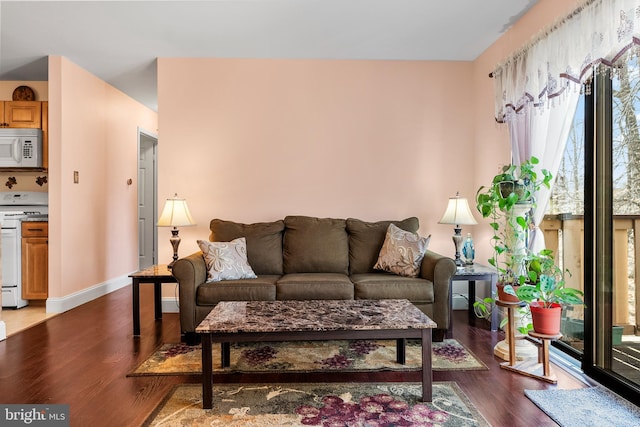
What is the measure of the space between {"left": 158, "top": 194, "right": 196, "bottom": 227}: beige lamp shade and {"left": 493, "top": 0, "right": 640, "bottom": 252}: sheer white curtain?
2.92 meters

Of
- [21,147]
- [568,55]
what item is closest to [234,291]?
[568,55]

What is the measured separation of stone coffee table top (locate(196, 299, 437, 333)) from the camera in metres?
2.17

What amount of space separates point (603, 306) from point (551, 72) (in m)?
1.58

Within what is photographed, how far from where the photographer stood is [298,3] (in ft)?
10.2

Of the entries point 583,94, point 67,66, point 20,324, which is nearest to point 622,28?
point 583,94

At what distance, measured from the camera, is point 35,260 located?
14.5 ft

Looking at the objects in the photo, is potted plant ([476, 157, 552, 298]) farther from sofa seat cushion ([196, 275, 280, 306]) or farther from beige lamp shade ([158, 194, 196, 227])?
beige lamp shade ([158, 194, 196, 227])

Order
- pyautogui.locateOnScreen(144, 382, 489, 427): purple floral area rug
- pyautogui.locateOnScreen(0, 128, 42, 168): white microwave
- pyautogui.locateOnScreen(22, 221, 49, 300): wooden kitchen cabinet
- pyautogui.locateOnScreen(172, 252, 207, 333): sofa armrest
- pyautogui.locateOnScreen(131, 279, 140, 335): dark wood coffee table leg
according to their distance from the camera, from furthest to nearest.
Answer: pyautogui.locateOnScreen(0, 128, 42, 168): white microwave
pyautogui.locateOnScreen(22, 221, 49, 300): wooden kitchen cabinet
pyautogui.locateOnScreen(131, 279, 140, 335): dark wood coffee table leg
pyautogui.locateOnScreen(172, 252, 207, 333): sofa armrest
pyautogui.locateOnScreen(144, 382, 489, 427): purple floral area rug

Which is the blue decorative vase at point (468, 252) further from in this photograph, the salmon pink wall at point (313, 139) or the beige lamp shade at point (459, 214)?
the salmon pink wall at point (313, 139)

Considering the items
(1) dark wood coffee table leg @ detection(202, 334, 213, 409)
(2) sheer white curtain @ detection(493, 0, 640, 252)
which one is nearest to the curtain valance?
(2) sheer white curtain @ detection(493, 0, 640, 252)

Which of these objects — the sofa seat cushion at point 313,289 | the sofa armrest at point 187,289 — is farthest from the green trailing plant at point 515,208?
the sofa armrest at point 187,289

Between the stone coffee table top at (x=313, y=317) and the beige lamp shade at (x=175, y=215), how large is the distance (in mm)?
1335

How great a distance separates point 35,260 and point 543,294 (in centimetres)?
485

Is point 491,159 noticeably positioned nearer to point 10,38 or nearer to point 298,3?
point 298,3
